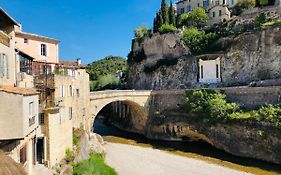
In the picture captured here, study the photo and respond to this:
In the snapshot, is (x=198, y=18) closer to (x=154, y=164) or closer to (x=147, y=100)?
(x=147, y=100)

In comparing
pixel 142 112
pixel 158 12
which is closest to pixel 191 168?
pixel 142 112

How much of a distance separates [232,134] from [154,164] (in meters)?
11.0

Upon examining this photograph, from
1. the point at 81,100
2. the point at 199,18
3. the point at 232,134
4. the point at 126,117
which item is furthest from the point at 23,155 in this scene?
the point at 199,18

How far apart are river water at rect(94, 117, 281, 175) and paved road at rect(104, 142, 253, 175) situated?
1.79 m

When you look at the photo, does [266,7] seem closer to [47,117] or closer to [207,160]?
[207,160]

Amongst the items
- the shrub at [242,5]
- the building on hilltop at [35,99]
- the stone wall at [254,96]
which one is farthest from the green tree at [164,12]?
the building on hilltop at [35,99]

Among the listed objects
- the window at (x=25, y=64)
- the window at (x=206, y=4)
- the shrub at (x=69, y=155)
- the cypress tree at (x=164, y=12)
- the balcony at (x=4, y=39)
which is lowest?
the shrub at (x=69, y=155)

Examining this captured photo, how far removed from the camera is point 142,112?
51.6 meters

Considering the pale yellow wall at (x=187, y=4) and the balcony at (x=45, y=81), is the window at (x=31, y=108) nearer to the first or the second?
the balcony at (x=45, y=81)

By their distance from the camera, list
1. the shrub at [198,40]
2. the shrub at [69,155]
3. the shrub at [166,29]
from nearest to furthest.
Result: the shrub at [69,155] → the shrub at [198,40] → the shrub at [166,29]

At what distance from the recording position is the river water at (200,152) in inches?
1246

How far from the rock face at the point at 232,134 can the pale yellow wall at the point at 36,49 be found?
21181 millimetres

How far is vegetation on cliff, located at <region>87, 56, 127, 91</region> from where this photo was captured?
95.3 meters

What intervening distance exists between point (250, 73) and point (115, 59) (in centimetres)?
11462
